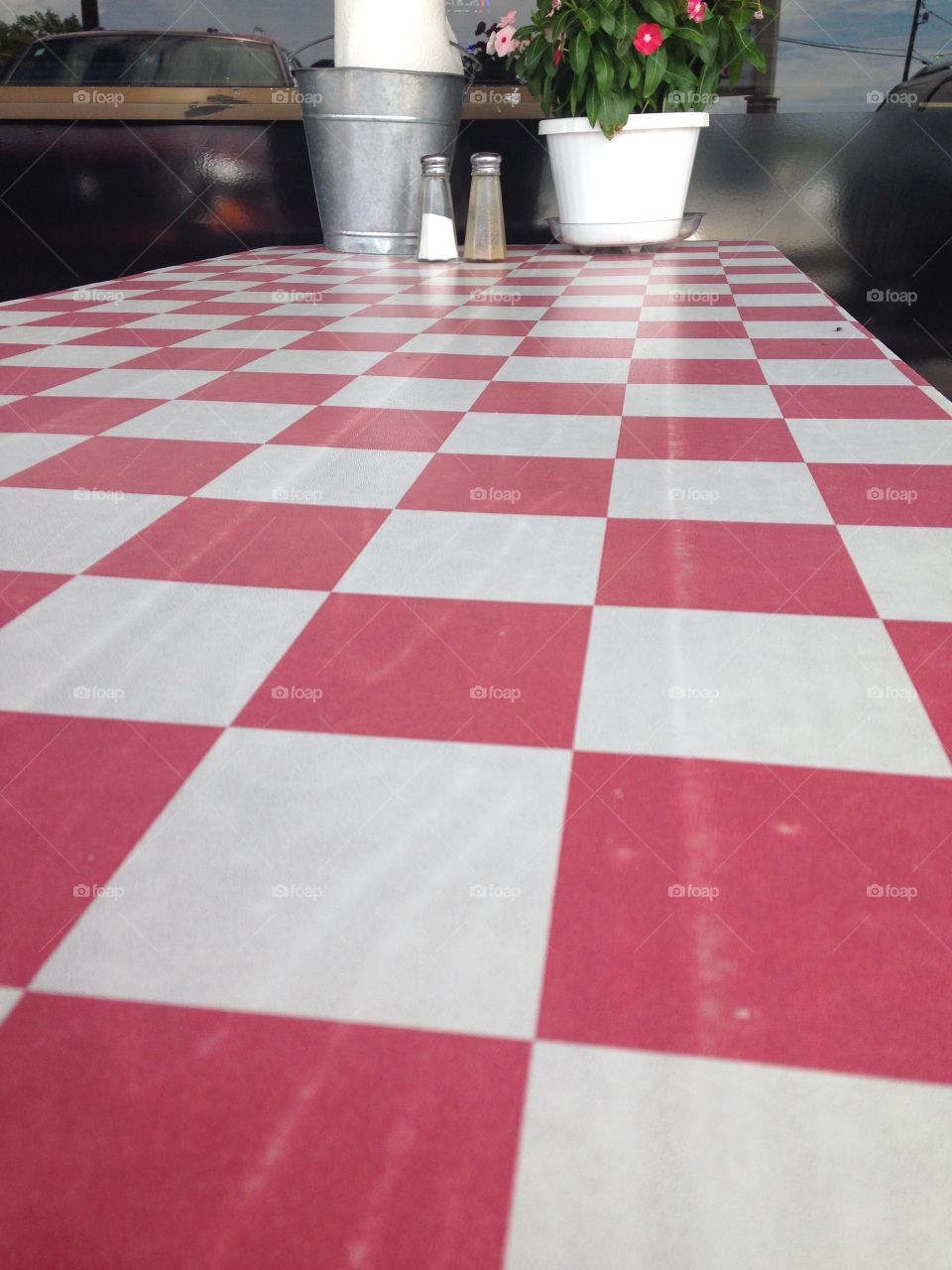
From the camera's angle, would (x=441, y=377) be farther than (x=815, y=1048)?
Yes

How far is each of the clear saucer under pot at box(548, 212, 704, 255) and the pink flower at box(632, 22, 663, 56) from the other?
0.51m

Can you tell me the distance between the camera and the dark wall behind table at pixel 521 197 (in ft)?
12.0

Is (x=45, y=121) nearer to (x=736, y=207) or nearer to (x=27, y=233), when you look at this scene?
(x=27, y=233)

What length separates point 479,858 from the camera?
616 mm

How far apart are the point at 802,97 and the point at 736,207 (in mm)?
712

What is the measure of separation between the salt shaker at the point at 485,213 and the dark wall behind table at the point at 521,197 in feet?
2.01

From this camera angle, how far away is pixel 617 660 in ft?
2.74

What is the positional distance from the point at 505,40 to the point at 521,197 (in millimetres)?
682

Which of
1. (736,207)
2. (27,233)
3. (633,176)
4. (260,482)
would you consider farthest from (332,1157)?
(27,233)

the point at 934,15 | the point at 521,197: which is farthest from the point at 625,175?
the point at 934,15

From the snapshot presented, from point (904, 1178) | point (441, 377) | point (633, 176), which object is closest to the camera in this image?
point (904, 1178)

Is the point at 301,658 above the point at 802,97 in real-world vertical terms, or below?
below

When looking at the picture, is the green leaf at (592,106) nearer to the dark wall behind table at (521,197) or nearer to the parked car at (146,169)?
the dark wall behind table at (521,197)

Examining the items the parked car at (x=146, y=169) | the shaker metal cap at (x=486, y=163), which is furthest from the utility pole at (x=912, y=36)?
the parked car at (x=146, y=169)
